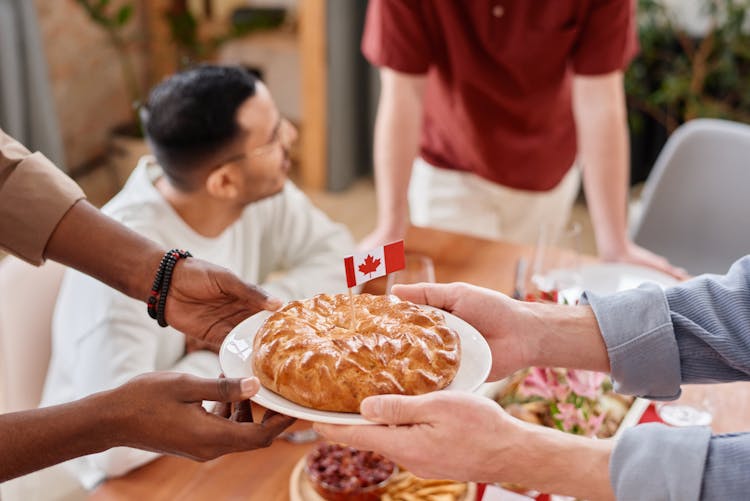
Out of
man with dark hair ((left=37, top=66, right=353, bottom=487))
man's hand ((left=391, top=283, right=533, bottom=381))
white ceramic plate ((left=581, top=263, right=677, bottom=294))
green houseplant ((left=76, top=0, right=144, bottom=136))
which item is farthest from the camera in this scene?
green houseplant ((left=76, top=0, right=144, bottom=136))

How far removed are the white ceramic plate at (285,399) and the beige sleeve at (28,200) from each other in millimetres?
399

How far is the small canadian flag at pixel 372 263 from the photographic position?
1124 mm

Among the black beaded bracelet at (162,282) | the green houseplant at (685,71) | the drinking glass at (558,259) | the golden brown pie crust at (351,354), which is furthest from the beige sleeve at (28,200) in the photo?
the green houseplant at (685,71)

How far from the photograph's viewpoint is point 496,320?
4.61ft

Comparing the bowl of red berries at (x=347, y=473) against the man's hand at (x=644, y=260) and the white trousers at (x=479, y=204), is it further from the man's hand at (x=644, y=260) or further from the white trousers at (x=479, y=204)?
the white trousers at (x=479, y=204)

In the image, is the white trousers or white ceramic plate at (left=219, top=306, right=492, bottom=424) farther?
the white trousers

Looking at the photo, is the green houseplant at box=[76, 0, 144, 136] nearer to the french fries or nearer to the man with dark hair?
the man with dark hair

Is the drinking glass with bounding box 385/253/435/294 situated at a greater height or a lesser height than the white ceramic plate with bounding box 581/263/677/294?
greater

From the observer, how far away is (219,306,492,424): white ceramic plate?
1.04 m

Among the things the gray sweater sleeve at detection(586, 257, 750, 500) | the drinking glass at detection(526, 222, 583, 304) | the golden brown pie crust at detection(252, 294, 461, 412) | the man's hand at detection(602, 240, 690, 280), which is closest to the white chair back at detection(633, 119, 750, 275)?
the man's hand at detection(602, 240, 690, 280)

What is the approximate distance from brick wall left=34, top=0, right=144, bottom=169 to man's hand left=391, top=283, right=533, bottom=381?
12.1 ft

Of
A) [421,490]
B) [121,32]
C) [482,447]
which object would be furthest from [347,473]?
[121,32]

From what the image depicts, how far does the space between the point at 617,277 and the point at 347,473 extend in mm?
1009

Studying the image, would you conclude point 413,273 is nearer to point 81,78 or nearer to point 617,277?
point 617,277
